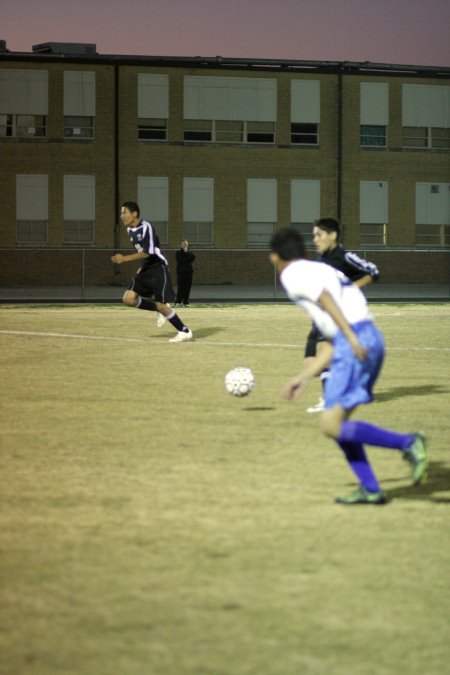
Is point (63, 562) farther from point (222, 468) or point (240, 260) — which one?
point (240, 260)

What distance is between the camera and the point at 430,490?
8.28m

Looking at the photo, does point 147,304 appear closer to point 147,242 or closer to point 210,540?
point 147,242

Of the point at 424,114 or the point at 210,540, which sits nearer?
the point at 210,540

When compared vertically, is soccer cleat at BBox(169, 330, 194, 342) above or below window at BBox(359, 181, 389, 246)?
below

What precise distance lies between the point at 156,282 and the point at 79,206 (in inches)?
1430

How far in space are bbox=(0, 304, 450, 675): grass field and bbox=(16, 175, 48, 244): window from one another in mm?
42459

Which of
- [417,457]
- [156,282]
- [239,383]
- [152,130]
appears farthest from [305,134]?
[417,457]

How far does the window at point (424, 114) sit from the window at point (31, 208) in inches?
681

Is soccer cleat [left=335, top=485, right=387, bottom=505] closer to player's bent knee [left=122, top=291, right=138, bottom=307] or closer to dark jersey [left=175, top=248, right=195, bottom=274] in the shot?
player's bent knee [left=122, top=291, right=138, bottom=307]

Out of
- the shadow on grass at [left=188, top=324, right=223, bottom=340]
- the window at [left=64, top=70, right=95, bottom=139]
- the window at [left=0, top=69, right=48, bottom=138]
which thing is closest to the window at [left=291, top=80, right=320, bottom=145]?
the window at [left=64, top=70, right=95, bottom=139]

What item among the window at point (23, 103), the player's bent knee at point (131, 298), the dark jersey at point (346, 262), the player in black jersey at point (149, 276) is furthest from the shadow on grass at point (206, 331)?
the window at point (23, 103)

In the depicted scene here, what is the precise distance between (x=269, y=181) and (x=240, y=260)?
14.4 ft

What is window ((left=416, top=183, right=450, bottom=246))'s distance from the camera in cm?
5969

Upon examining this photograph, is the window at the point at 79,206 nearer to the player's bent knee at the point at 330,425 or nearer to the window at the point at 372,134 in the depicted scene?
the window at the point at 372,134
